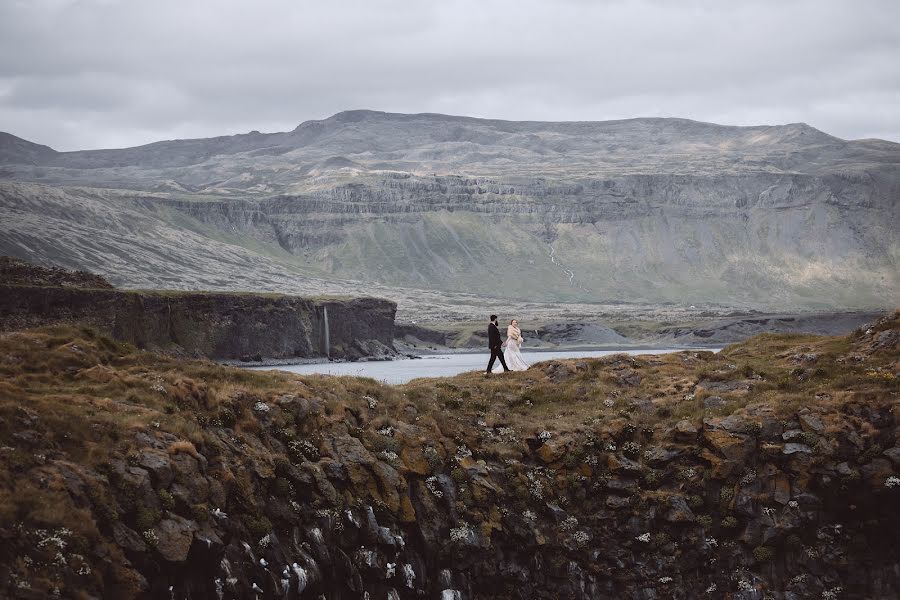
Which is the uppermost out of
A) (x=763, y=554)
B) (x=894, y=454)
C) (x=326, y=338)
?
(x=894, y=454)

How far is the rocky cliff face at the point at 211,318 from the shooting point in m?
91.1

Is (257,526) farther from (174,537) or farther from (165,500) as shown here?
(174,537)

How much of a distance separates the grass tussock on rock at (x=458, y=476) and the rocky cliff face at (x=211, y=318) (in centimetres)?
5175

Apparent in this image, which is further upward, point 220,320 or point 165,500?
point 165,500

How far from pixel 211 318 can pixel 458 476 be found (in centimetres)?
11096

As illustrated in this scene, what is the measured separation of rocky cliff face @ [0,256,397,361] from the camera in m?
91.1

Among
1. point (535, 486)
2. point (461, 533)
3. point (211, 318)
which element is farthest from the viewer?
point (211, 318)

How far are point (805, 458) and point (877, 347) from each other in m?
7.56

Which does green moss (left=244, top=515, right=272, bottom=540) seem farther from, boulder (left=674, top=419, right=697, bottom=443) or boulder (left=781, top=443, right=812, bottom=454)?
boulder (left=781, top=443, right=812, bottom=454)

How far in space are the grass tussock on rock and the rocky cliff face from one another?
170ft

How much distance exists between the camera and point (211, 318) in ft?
452

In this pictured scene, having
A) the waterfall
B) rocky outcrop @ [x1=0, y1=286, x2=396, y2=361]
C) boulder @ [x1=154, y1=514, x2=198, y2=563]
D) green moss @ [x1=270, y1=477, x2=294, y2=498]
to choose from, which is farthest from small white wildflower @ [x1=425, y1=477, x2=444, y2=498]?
the waterfall

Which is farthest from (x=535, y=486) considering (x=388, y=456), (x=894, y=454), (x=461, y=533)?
(x=894, y=454)

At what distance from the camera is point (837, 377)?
35688 mm
